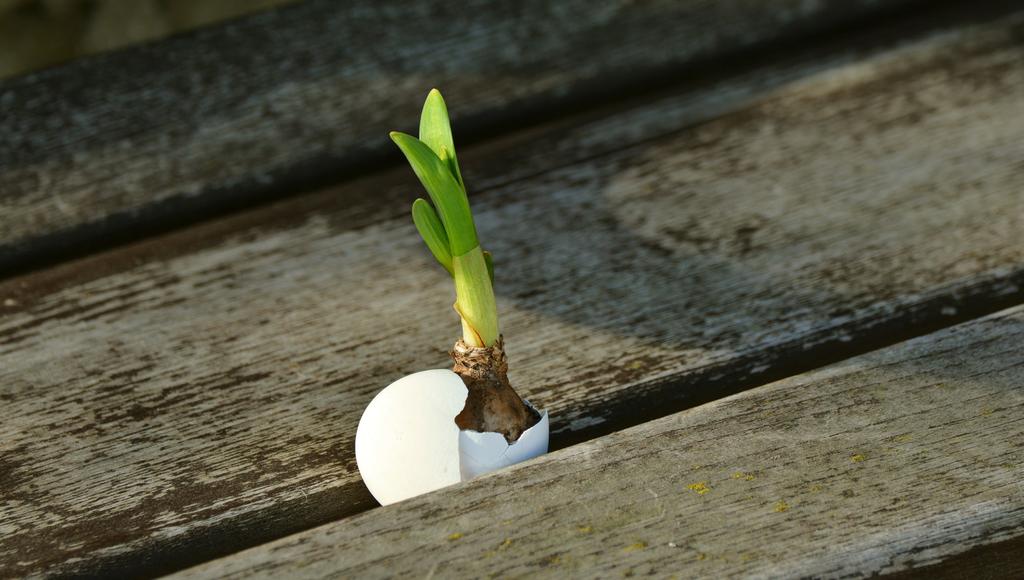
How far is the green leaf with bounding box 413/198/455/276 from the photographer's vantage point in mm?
723

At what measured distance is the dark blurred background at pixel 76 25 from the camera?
1.47 meters

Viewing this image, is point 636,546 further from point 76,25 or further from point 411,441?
point 76,25

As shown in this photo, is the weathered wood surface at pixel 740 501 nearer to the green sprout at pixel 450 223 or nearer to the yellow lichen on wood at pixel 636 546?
the yellow lichen on wood at pixel 636 546

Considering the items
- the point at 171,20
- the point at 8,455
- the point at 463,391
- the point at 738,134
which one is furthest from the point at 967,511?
the point at 171,20

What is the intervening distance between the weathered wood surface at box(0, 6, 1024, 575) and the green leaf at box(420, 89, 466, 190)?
25 cm

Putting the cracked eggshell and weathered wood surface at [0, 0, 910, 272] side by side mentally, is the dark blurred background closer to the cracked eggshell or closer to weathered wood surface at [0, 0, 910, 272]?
weathered wood surface at [0, 0, 910, 272]

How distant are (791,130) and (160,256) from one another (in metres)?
0.79

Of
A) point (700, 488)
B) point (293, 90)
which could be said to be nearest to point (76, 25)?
point (293, 90)

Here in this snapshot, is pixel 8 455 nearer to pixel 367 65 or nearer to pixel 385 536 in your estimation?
pixel 385 536

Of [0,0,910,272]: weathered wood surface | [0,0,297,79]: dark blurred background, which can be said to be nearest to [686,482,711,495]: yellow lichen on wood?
[0,0,910,272]: weathered wood surface

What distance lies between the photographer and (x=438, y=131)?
746 millimetres

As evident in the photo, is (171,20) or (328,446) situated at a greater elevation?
(171,20)

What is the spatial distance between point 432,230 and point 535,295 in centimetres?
30

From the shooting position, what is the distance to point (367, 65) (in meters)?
1.34
